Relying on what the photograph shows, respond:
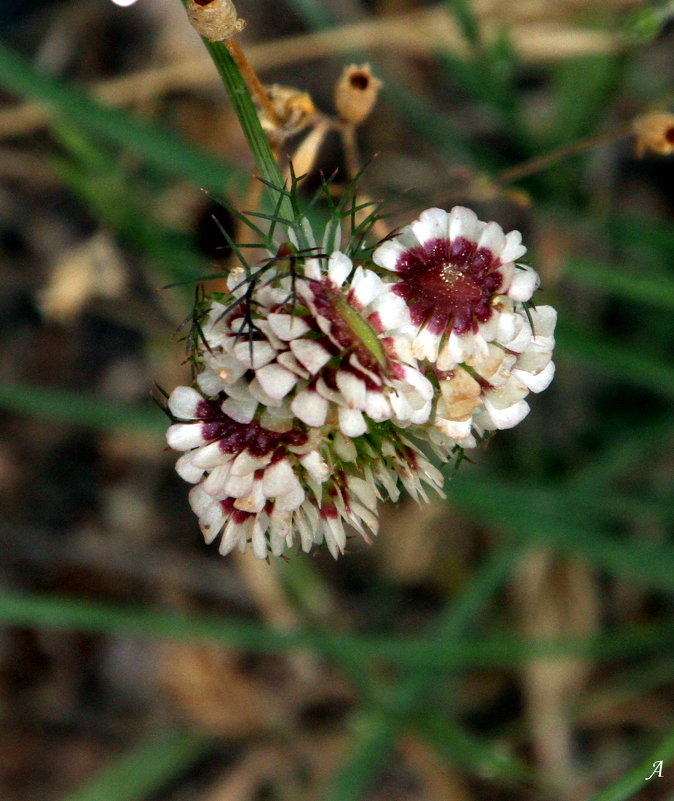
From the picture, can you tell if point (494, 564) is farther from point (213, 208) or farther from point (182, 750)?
point (213, 208)

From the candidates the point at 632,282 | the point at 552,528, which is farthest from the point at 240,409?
the point at 552,528

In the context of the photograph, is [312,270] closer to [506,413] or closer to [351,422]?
[351,422]

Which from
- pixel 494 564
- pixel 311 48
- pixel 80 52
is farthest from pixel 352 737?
pixel 80 52

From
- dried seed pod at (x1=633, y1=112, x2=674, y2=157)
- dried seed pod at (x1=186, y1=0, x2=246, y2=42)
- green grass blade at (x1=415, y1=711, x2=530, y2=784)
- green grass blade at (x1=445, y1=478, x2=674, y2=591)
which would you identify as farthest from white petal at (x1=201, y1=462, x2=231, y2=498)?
green grass blade at (x1=415, y1=711, x2=530, y2=784)

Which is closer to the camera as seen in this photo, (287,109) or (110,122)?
(287,109)

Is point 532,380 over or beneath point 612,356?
beneath

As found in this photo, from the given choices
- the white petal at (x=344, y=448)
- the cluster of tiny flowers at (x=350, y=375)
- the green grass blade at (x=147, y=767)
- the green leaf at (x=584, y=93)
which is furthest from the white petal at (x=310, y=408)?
the green grass blade at (x=147, y=767)
